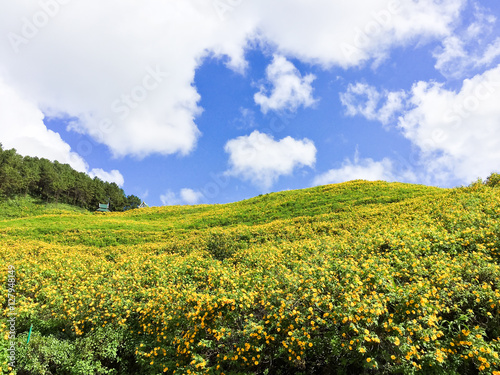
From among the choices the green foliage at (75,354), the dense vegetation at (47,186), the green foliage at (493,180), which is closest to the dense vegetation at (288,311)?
the green foliage at (75,354)

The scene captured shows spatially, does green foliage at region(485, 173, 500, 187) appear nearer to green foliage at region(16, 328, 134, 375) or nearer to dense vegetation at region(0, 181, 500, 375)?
dense vegetation at region(0, 181, 500, 375)

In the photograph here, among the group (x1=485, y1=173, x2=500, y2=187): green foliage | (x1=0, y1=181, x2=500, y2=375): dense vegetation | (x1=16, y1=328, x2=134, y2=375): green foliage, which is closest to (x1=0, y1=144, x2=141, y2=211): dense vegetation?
(x1=0, y1=181, x2=500, y2=375): dense vegetation

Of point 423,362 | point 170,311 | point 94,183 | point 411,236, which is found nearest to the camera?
point 423,362

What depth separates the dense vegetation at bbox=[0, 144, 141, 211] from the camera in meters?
56.0

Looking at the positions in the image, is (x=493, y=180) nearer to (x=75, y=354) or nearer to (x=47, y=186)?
(x=75, y=354)

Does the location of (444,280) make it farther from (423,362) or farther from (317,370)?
(317,370)

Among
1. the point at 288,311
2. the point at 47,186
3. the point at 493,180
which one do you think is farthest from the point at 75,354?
the point at 47,186

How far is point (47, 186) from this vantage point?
66.0 meters

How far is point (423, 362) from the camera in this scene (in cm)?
Answer: 439

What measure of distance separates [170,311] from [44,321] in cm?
419

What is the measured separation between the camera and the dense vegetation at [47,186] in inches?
2206

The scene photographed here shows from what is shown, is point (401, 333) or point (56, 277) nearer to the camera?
point (401, 333)

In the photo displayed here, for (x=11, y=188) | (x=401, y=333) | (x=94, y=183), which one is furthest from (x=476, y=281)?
(x=94, y=183)

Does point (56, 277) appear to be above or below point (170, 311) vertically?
above
